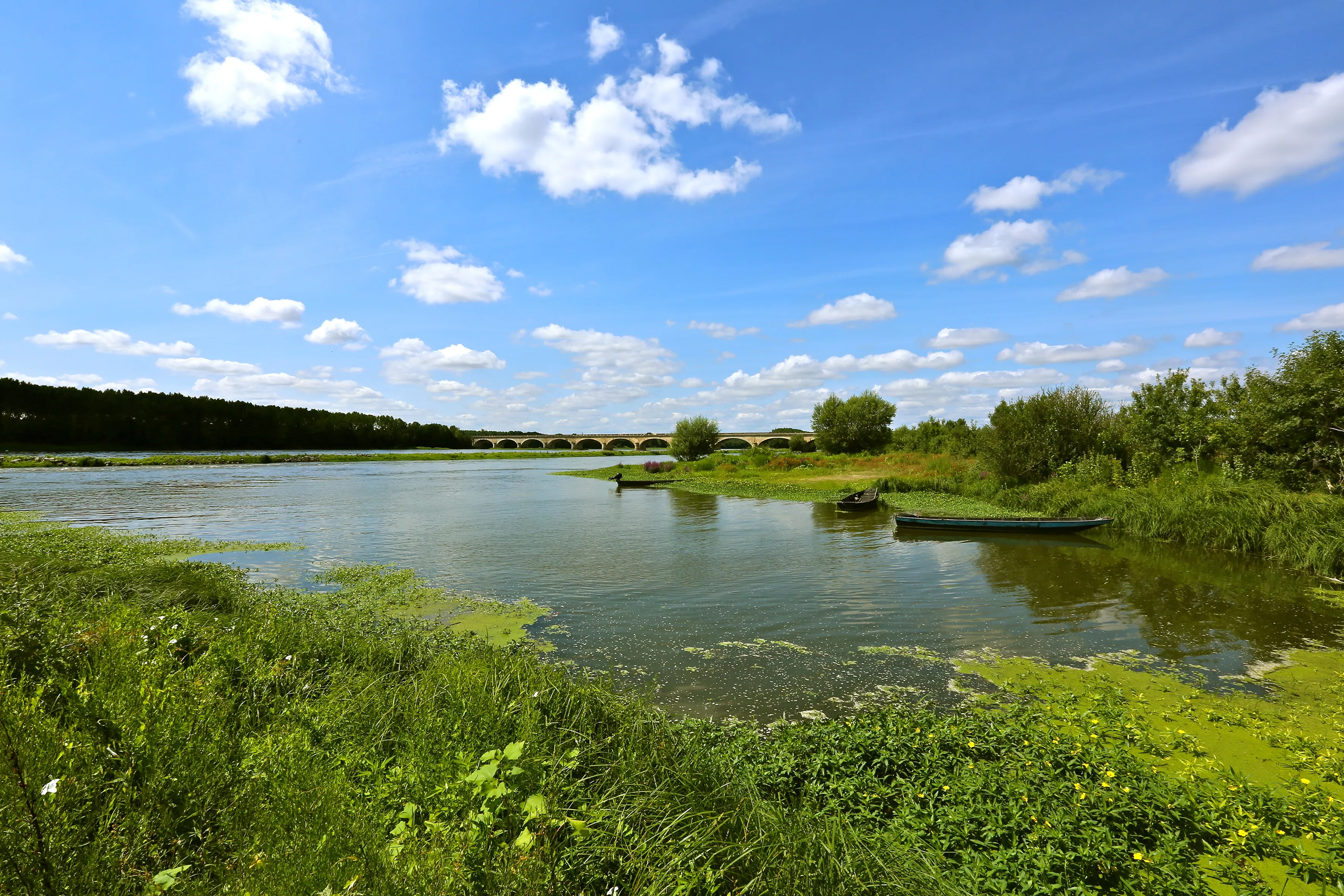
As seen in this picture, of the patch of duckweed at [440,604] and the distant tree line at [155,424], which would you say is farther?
the distant tree line at [155,424]

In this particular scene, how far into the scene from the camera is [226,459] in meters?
77.2

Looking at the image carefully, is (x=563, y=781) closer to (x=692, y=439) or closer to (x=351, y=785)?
(x=351, y=785)

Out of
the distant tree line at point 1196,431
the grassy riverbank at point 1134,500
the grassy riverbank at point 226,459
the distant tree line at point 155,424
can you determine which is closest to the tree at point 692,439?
the grassy riverbank at point 1134,500

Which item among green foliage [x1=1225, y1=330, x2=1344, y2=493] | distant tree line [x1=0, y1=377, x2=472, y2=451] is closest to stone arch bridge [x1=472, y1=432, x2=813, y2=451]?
distant tree line [x1=0, y1=377, x2=472, y2=451]

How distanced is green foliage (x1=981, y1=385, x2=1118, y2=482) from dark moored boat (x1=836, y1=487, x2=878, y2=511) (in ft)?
24.5

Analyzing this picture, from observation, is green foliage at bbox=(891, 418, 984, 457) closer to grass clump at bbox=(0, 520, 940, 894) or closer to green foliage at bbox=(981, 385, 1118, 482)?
green foliage at bbox=(981, 385, 1118, 482)

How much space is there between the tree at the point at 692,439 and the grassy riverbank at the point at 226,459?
53599mm

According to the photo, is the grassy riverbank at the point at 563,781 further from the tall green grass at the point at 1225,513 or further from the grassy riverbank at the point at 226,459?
the grassy riverbank at the point at 226,459

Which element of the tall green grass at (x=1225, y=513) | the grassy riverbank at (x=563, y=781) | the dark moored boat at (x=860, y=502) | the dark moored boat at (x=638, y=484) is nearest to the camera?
the grassy riverbank at (x=563, y=781)

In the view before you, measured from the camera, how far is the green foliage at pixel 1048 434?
31.1m

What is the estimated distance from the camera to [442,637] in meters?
9.93

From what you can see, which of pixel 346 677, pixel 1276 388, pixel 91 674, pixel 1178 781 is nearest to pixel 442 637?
→ pixel 346 677

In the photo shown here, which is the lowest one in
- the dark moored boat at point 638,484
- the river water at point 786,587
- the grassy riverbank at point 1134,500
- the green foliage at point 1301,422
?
the river water at point 786,587

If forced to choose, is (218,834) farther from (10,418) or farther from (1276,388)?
(10,418)
